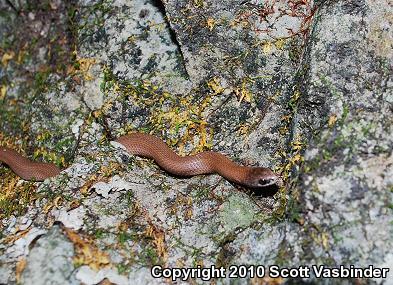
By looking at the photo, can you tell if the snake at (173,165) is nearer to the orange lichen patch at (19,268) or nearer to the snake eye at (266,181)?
the snake eye at (266,181)

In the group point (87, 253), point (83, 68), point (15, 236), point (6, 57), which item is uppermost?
point (6, 57)

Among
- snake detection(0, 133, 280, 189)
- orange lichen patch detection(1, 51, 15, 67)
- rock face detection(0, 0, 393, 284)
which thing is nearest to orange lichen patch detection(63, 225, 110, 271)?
rock face detection(0, 0, 393, 284)

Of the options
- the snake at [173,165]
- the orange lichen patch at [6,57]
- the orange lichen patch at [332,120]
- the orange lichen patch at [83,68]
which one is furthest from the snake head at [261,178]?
the orange lichen patch at [6,57]

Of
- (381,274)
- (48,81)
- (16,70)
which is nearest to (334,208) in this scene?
(381,274)

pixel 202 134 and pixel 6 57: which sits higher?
pixel 6 57

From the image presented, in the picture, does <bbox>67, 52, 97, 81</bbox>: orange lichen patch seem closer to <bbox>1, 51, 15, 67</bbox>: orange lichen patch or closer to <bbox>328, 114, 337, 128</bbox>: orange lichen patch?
<bbox>1, 51, 15, 67</bbox>: orange lichen patch

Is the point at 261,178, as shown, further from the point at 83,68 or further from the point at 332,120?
the point at 83,68

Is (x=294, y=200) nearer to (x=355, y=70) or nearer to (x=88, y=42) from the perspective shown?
(x=355, y=70)

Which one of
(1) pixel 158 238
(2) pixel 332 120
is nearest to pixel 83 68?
(1) pixel 158 238
